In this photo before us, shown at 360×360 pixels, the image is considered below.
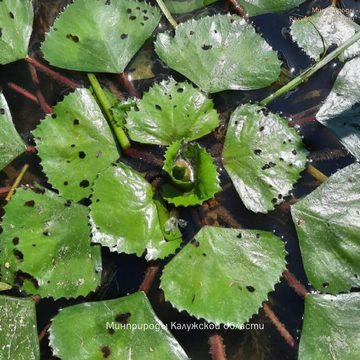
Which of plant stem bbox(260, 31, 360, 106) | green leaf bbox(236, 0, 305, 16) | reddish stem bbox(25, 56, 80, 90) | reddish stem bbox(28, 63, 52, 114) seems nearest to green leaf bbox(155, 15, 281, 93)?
plant stem bbox(260, 31, 360, 106)

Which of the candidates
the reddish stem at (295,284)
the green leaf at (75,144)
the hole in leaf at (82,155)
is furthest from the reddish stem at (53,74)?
the reddish stem at (295,284)

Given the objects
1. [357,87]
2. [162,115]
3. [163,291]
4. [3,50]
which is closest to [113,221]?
[163,291]

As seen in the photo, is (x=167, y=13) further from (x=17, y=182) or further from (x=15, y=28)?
(x=17, y=182)

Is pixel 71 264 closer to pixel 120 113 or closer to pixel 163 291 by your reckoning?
pixel 163 291

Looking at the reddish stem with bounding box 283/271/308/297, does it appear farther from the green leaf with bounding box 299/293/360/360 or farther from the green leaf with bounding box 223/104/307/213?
the green leaf with bounding box 223/104/307/213

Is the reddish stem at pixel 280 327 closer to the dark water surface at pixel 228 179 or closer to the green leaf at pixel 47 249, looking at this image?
the dark water surface at pixel 228 179

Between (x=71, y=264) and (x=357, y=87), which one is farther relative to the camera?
(x=357, y=87)

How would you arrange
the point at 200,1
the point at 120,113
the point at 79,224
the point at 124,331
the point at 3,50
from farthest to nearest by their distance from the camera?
the point at 200,1 → the point at 3,50 → the point at 120,113 → the point at 79,224 → the point at 124,331
